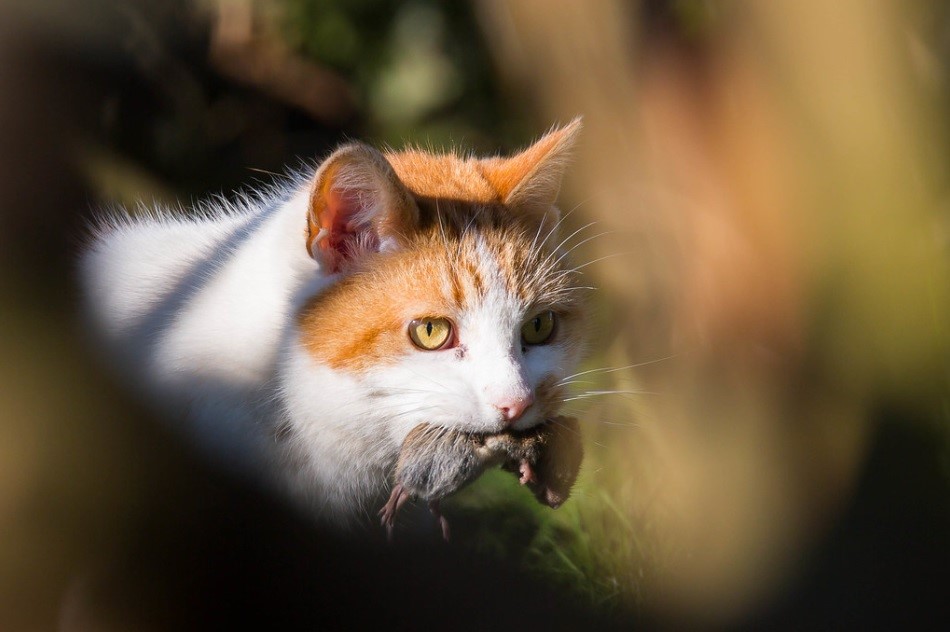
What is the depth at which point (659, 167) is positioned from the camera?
168cm

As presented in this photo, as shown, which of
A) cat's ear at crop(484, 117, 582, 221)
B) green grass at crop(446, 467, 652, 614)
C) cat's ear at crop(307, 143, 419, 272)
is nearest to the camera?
cat's ear at crop(307, 143, 419, 272)

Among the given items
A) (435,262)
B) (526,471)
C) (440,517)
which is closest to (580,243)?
(435,262)

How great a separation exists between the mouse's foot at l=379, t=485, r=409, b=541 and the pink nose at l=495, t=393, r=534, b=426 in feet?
0.85

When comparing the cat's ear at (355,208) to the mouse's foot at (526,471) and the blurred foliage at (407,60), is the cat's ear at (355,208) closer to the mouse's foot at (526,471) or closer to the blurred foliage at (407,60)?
the blurred foliage at (407,60)

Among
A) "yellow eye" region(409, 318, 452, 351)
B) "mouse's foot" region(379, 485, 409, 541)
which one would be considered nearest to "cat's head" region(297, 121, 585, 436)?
"yellow eye" region(409, 318, 452, 351)

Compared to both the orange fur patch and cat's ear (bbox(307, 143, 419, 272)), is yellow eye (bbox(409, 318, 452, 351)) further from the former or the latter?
cat's ear (bbox(307, 143, 419, 272))

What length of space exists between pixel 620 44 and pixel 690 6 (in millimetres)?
142

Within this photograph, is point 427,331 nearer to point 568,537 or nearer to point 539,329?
point 539,329

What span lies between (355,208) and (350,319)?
0.60 feet

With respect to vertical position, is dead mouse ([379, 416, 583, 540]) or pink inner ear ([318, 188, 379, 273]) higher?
pink inner ear ([318, 188, 379, 273])

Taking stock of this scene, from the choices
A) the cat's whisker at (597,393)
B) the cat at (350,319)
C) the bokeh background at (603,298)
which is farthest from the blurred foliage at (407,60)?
the cat's whisker at (597,393)

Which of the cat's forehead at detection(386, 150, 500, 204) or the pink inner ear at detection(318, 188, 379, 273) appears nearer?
the pink inner ear at detection(318, 188, 379, 273)

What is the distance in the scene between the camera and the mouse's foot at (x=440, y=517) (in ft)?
5.02

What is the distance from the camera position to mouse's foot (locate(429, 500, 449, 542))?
1.53 m
